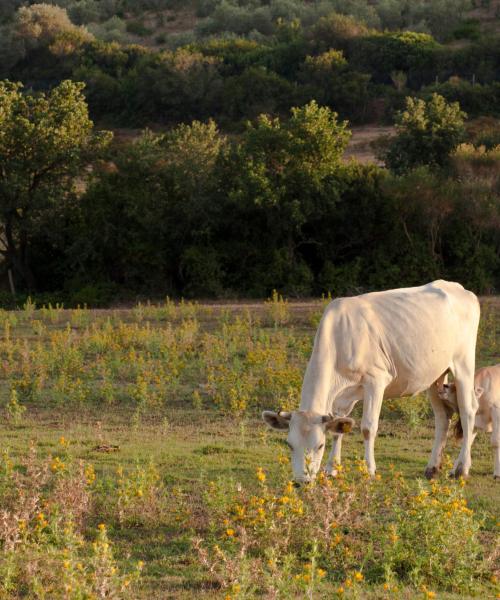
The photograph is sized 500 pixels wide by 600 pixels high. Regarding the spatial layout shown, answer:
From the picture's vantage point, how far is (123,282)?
30734 mm

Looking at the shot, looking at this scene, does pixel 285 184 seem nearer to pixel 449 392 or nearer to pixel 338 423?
pixel 449 392

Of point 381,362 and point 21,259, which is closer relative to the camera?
point 381,362

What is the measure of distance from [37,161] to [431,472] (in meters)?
23.7

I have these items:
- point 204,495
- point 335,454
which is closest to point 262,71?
point 335,454

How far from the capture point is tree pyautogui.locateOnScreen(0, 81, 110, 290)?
101 feet

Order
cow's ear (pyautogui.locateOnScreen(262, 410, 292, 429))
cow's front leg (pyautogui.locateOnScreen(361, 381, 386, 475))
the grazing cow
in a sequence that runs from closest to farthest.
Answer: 1. cow's ear (pyautogui.locateOnScreen(262, 410, 292, 429))
2. cow's front leg (pyautogui.locateOnScreen(361, 381, 386, 475))
3. the grazing cow

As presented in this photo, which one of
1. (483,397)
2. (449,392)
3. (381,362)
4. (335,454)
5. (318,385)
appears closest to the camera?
(318,385)

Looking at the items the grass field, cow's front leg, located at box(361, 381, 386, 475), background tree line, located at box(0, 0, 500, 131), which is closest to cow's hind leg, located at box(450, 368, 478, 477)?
the grass field

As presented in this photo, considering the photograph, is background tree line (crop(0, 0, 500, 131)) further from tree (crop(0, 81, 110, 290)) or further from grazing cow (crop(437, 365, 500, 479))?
grazing cow (crop(437, 365, 500, 479))

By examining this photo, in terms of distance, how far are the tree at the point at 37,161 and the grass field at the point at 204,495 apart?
14.7 m

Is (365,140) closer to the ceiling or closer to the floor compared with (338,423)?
closer to the floor

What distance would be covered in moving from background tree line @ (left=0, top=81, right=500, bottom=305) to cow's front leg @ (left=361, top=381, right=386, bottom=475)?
1918 centimetres

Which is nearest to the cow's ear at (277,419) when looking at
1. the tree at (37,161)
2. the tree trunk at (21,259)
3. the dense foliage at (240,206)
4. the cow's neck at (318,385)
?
the cow's neck at (318,385)

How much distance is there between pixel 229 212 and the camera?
2980 centimetres
